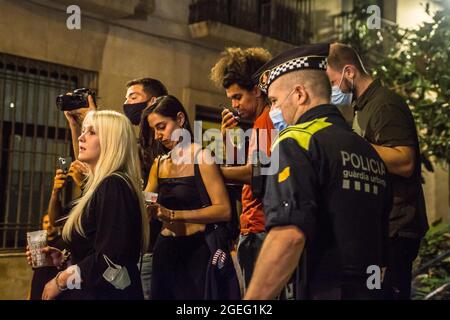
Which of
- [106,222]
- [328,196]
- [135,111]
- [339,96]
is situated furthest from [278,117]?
[135,111]

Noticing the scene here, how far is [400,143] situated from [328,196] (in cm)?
97

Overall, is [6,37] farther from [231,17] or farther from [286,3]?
[286,3]

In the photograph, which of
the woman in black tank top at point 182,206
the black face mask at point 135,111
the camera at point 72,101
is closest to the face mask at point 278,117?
the woman in black tank top at point 182,206

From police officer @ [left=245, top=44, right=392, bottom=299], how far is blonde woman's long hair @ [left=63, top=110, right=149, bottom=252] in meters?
0.86

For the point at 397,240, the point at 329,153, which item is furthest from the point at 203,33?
the point at 329,153

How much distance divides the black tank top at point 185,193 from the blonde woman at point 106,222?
0.59m

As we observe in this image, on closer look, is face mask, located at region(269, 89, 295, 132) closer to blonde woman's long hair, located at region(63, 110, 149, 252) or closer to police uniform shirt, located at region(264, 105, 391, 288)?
police uniform shirt, located at region(264, 105, 391, 288)

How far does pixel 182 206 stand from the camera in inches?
145

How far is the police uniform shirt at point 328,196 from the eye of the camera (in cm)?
232

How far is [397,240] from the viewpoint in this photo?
320cm

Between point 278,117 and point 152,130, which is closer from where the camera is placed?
point 278,117

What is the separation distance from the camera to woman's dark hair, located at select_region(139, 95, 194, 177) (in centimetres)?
383

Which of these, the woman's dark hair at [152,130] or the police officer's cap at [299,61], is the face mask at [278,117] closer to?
the police officer's cap at [299,61]

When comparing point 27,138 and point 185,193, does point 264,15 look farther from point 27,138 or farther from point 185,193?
point 185,193
